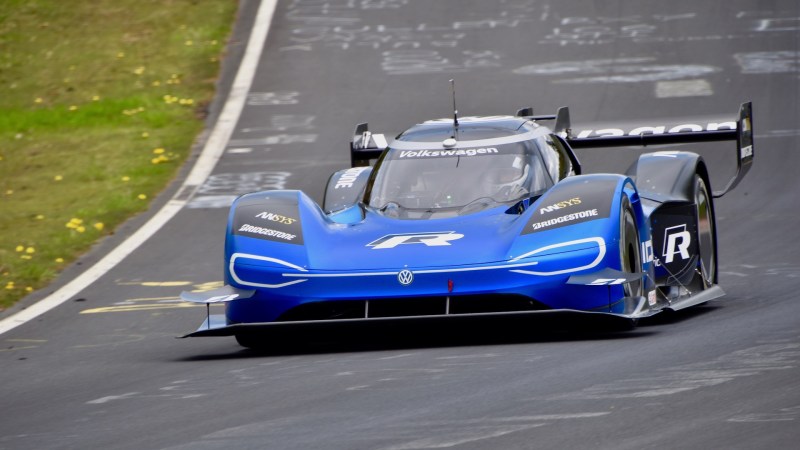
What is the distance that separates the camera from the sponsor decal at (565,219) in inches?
327

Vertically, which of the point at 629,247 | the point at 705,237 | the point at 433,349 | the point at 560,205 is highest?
the point at 560,205

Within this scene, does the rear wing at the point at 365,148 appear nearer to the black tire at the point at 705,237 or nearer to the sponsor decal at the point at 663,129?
the sponsor decal at the point at 663,129

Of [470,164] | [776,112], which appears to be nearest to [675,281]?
[470,164]

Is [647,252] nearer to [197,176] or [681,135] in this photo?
[681,135]

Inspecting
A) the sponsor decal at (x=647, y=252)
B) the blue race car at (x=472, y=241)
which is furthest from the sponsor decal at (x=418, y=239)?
the sponsor decal at (x=647, y=252)

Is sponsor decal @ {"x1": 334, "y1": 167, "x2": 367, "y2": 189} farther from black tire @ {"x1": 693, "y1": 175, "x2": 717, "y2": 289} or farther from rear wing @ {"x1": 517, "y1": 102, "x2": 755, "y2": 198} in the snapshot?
black tire @ {"x1": 693, "y1": 175, "x2": 717, "y2": 289}

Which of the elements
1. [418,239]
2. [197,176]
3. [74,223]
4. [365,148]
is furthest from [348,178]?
[197,176]

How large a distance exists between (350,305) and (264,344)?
928mm

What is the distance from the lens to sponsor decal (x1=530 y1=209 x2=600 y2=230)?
8.30m

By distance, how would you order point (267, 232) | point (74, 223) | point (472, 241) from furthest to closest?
1. point (74, 223)
2. point (267, 232)
3. point (472, 241)

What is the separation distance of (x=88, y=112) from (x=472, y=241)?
14.5 metres

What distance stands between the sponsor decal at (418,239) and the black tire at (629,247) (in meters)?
0.92

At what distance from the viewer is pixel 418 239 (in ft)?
27.6

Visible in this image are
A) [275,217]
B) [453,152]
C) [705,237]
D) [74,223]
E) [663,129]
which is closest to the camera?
[275,217]
